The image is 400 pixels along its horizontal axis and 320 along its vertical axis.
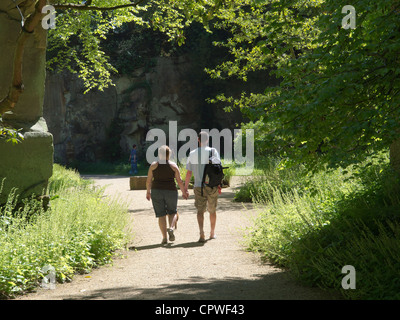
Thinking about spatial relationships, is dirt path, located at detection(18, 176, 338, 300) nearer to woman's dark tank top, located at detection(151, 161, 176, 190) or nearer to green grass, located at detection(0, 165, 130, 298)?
green grass, located at detection(0, 165, 130, 298)

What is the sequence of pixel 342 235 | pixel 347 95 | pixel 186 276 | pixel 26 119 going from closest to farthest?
pixel 347 95 < pixel 342 235 < pixel 186 276 < pixel 26 119

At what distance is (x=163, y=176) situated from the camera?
8.84m

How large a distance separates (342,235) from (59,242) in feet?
11.8

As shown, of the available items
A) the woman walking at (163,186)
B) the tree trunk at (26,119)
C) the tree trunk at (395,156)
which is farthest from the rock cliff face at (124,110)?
the tree trunk at (395,156)

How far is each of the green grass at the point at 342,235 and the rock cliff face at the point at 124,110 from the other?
26.0 m

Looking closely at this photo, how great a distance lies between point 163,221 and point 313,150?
398cm

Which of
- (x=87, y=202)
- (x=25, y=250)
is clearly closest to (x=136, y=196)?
(x=87, y=202)

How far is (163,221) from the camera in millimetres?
8883

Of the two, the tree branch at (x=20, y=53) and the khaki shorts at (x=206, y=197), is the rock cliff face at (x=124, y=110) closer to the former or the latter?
the khaki shorts at (x=206, y=197)

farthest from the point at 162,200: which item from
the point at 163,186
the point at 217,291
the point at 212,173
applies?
the point at 217,291

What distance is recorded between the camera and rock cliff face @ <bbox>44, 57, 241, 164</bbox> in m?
33.5

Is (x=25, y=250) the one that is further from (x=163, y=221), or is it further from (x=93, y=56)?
(x=93, y=56)

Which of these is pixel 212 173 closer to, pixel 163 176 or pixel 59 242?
pixel 163 176

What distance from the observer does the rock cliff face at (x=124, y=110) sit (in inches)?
1319
